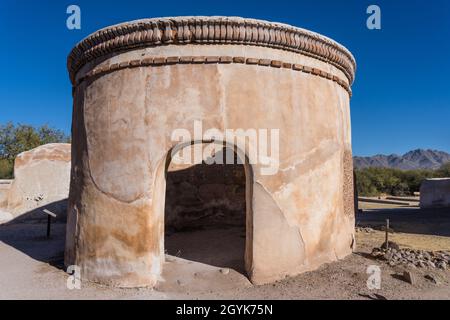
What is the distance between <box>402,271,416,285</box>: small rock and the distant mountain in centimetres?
10283

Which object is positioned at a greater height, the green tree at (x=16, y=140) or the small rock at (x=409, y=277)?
the green tree at (x=16, y=140)

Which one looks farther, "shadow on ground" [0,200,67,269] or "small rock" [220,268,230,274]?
"shadow on ground" [0,200,67,269]

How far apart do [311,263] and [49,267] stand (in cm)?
385

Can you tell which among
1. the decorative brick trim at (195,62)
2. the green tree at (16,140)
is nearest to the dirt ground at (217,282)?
the decorative brick trim at (195,62)

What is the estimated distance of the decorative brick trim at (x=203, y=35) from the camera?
14.6ft

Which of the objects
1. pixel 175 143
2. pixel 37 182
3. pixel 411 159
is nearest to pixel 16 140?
pixel 37 182

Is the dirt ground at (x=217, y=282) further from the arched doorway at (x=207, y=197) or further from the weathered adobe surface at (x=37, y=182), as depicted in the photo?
the weathered adobe surface at (x=37, y=182)

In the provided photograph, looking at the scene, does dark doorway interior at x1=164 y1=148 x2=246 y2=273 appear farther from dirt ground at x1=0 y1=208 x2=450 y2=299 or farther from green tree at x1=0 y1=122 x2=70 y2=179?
green tree at x1=0 y1=122 x2=70 y2=179

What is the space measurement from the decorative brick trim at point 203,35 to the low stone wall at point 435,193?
1401cm

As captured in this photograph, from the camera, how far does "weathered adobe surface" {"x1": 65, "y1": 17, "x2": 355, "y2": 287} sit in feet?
14.5

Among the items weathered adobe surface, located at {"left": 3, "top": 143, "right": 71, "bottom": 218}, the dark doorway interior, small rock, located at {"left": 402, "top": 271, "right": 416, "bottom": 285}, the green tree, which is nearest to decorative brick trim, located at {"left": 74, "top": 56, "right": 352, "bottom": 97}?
small rock, located at {"left": 402, "top": 271, "right": 416, "bottom": 285}

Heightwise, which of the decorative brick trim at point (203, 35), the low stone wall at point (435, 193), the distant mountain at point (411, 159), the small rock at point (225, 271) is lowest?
the small rock at point (225, 271)

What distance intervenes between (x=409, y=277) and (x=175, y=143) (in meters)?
3.39
